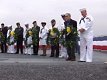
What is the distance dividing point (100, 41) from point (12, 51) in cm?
830

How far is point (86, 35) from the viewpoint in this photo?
1598 cm

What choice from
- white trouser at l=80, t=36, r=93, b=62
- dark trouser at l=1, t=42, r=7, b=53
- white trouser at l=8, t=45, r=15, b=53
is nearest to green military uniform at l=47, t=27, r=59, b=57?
white trouser at l=80, t=36, r=93, b=62

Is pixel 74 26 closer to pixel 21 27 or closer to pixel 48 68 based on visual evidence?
pixel 48 68

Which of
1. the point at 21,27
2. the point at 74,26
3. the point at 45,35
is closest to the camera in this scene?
the point at 74,26

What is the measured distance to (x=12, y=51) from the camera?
26.1 m

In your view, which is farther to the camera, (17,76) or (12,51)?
(12,51)

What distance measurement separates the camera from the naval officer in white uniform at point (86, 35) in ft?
51.7

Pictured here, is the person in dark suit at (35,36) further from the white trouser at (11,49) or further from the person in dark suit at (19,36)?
the white trouser at (11,49)

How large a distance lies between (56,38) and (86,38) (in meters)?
4.96

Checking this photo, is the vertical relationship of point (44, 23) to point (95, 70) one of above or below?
above

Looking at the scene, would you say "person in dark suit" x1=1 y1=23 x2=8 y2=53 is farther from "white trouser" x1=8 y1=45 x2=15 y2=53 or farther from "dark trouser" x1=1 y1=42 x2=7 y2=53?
"white trouser" x1=8 y1=45 x2=15 y2=53

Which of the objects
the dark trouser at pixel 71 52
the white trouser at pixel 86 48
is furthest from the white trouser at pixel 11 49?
the white trouser at pixel 86 48

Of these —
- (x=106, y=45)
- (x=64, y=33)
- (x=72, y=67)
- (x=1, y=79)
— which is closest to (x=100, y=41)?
(x=106, y=45)

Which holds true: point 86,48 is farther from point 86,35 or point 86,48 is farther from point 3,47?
point 3,47
